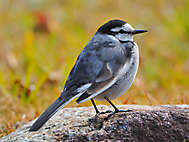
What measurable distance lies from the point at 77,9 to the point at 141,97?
4.43m

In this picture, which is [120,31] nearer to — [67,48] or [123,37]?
[123,37]

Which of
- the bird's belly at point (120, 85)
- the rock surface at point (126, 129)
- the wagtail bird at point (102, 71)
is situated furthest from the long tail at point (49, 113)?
the bird's belly at point (120, 85)

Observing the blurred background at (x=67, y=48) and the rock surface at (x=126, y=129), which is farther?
the blurred background at (x=67, y=48)

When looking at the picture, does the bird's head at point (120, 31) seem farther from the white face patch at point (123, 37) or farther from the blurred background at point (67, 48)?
the blurred background at point (67, 48)

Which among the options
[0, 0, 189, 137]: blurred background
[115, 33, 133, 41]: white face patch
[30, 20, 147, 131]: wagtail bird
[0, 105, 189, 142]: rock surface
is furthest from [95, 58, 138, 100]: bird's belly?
[0, 0, 189, 137]: blurred background

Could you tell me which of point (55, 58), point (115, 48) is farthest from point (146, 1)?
point (115, 48)

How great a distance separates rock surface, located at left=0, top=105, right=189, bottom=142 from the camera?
3.02 metres

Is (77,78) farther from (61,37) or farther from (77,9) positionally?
(77,9)

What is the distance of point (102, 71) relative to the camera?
3158 millimetres

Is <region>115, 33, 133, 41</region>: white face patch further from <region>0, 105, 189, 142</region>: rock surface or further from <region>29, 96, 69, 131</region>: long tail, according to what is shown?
<region>29, 96, 69, 131</region>: long tail

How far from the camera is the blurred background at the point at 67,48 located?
16.6ft

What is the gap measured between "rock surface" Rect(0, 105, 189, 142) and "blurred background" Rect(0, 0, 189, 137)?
113cm

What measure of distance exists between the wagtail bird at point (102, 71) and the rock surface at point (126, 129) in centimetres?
21

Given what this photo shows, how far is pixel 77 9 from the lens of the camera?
920 cm
